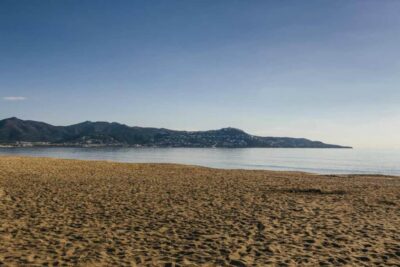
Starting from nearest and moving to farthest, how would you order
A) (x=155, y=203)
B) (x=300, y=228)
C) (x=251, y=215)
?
(x=300, y=228), (x=251, y=215), (x=155, y=203)

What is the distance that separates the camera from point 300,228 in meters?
11.6

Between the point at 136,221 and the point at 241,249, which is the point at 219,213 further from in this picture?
the point at 241,249

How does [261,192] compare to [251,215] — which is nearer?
[251,215]

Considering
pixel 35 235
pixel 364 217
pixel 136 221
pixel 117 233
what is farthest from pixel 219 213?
pixel 35 235

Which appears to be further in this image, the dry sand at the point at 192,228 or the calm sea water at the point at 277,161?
the calm sea water at the point at 277,161

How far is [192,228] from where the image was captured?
37.6 ft

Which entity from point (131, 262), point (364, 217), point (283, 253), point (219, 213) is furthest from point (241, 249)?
→ point (364, 217)

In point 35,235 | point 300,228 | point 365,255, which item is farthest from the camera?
point 300,228

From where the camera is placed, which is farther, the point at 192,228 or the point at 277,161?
the point at 277,161

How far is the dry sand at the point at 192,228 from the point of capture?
8.55 meters

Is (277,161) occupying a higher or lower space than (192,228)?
higher

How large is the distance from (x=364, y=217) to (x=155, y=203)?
27.9 feet

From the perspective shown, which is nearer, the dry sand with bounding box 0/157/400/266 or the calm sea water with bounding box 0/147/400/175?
the dry sand with bounding box 0/157/400/266

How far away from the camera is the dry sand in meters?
8.55
